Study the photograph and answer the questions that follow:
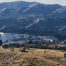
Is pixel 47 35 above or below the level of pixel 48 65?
below

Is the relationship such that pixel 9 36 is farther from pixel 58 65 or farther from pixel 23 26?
pixel 58 65

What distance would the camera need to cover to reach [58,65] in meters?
46.8

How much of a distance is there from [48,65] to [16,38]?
268 ft

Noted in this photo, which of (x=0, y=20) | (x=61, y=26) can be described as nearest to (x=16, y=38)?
(x=61, y=26)

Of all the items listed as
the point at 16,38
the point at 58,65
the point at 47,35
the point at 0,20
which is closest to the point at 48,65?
the point at 58,65

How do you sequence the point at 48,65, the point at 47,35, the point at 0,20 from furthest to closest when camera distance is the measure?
1. the point at 0,20
2. the point at 47,35
3. the point at 48,65

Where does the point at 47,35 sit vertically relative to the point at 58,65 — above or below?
below

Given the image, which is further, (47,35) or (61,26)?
(61,26)

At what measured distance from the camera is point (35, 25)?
6452 inches

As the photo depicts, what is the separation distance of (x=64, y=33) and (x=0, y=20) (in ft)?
135

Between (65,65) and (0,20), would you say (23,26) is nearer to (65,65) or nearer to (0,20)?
(0,20)

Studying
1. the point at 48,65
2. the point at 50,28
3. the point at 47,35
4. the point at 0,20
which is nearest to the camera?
the point at 48,65

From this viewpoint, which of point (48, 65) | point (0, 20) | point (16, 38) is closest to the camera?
point (48, 65)

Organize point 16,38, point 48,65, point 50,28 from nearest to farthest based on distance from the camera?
1. point 48,65
2. point 16,38
3. point 50,28
